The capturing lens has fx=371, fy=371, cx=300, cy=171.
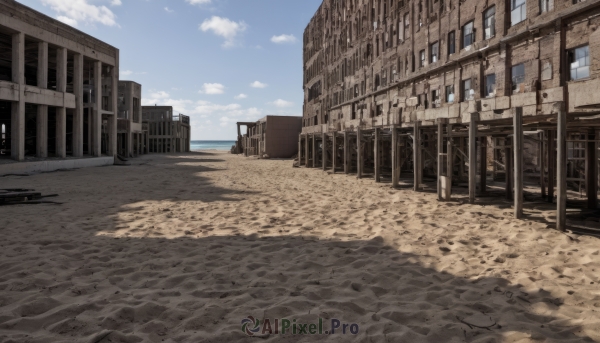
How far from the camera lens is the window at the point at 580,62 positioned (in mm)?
14305

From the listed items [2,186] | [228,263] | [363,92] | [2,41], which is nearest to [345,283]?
[228,263]

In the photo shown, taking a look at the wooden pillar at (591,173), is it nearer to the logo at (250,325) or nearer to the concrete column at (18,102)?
the logo at (250,325)

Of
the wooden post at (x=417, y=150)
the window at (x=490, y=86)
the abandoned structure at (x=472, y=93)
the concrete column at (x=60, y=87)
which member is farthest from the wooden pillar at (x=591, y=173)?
the concrete column at (x=60, y=87)

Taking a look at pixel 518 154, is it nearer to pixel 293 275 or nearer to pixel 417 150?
pixel 417 150

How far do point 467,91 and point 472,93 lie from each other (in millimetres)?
609

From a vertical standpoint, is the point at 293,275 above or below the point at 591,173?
below

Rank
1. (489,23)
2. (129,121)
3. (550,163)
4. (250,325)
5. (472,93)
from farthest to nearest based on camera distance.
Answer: (129,121) → (472,93) → (489,23) → (550,163) → (250,325)

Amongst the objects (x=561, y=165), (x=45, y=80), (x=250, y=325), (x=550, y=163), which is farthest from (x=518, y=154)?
(x=45, y=80)

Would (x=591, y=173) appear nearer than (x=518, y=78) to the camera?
Yes

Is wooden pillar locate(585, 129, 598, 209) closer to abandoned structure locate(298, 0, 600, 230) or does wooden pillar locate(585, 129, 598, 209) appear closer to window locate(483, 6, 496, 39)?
abandoned structure locate(298, 0, 600, 230)

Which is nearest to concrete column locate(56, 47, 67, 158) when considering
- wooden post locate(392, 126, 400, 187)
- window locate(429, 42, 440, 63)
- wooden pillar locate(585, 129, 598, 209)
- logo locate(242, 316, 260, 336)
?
wooden post locate(392, 126, 400, 187)

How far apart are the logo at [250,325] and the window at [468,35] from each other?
69.5 ft

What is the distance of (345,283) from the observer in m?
5.04

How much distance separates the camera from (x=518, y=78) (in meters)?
17.6
